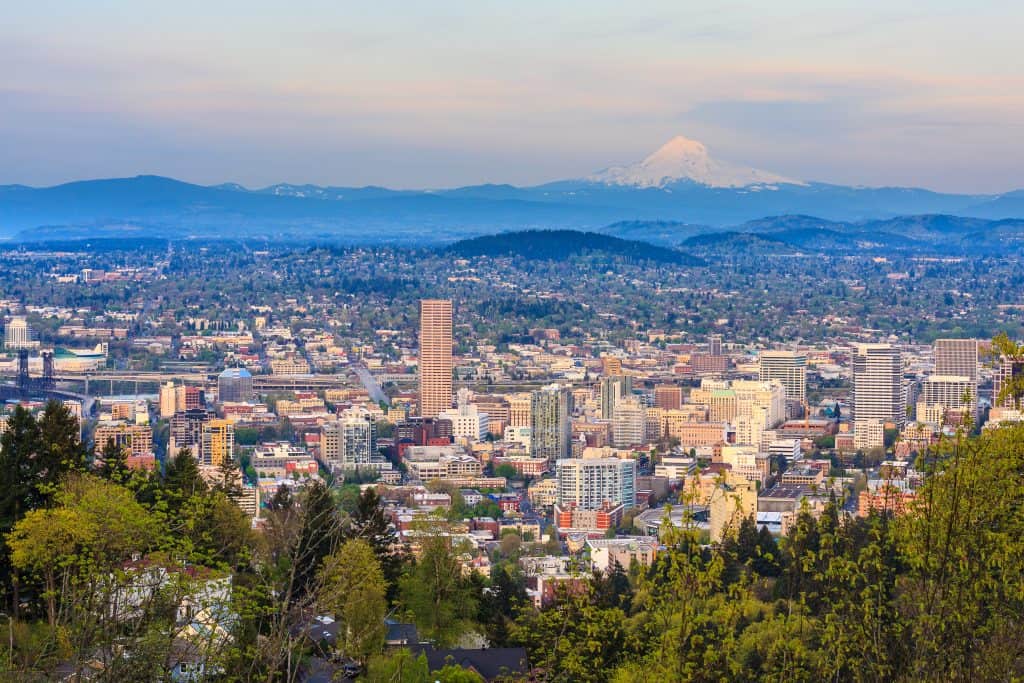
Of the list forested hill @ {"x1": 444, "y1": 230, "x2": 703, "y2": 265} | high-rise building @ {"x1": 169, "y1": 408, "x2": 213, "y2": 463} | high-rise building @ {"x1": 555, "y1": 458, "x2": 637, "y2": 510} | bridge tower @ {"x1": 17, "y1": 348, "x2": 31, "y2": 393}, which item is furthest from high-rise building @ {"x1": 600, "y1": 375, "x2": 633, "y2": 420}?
forested hill @ {"x1": 444, "y1": 230, "x2": 703, "y2": 265}

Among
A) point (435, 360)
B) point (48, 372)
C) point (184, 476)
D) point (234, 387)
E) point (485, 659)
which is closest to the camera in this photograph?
point (485, 659)

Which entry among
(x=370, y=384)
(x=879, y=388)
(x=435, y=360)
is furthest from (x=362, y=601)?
(x=370, y=384)

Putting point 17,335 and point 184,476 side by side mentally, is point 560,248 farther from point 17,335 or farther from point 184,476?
point 184,476

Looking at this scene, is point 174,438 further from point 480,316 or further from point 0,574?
point 480,316

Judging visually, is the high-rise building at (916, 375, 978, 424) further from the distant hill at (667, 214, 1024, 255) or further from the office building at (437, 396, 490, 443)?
the distant hill at (667, 214, 1024, 255)

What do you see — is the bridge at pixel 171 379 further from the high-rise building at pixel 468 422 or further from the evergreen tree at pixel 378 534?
the evergreen tree at pixel 378 534

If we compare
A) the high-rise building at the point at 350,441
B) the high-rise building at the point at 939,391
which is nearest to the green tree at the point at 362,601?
the high-rise building at the point at 350,441
